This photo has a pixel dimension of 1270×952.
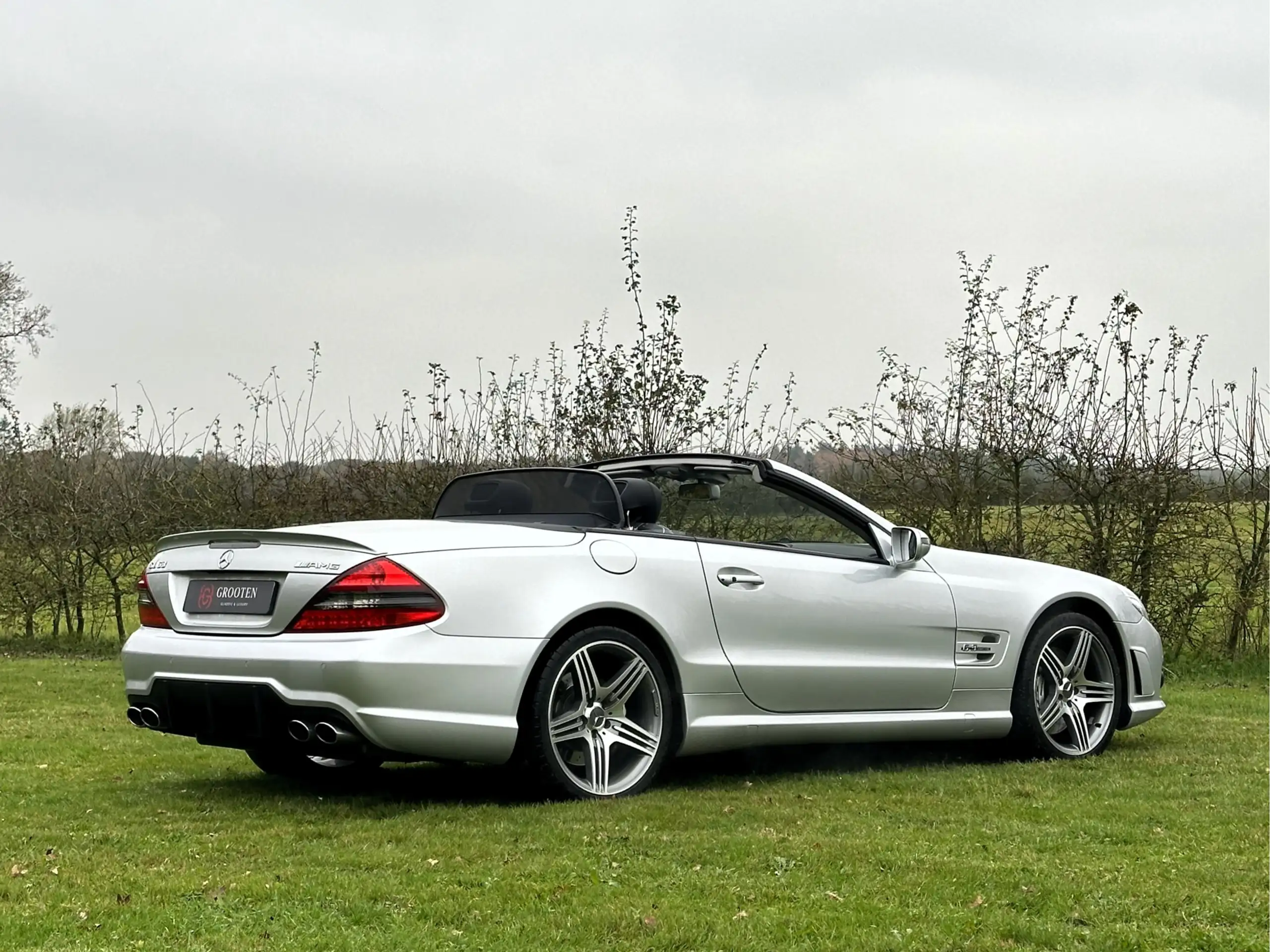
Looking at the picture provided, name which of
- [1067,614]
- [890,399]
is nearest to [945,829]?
[1067,614]

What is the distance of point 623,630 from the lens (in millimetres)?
6180

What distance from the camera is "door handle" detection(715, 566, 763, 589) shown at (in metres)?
6.57

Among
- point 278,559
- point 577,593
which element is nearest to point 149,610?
point 278,559

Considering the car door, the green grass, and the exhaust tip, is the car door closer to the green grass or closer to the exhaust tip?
the green grass

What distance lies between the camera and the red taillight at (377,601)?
18.5 feet

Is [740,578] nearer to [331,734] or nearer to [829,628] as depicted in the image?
[829,628]

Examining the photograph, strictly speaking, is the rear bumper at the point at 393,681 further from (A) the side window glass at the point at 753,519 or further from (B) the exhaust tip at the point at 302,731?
(A) the side window glass at the point at 753,519

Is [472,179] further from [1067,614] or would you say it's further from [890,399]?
[1067,614]

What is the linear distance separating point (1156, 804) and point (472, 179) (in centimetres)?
783

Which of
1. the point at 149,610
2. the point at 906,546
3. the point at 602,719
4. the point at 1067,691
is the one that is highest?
the point at 906,546

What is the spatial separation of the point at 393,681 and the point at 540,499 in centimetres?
143

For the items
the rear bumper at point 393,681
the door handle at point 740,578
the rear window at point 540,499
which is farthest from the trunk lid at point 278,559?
the door handle at point 740,578

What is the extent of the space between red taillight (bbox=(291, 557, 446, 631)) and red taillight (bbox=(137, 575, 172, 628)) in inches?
37.4

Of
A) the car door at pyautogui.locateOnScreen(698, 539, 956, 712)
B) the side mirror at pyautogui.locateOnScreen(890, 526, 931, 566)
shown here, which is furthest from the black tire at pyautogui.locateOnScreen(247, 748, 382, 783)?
the side mirror at pyautogui.locateOnScreen(890, 526, 931, 566)
